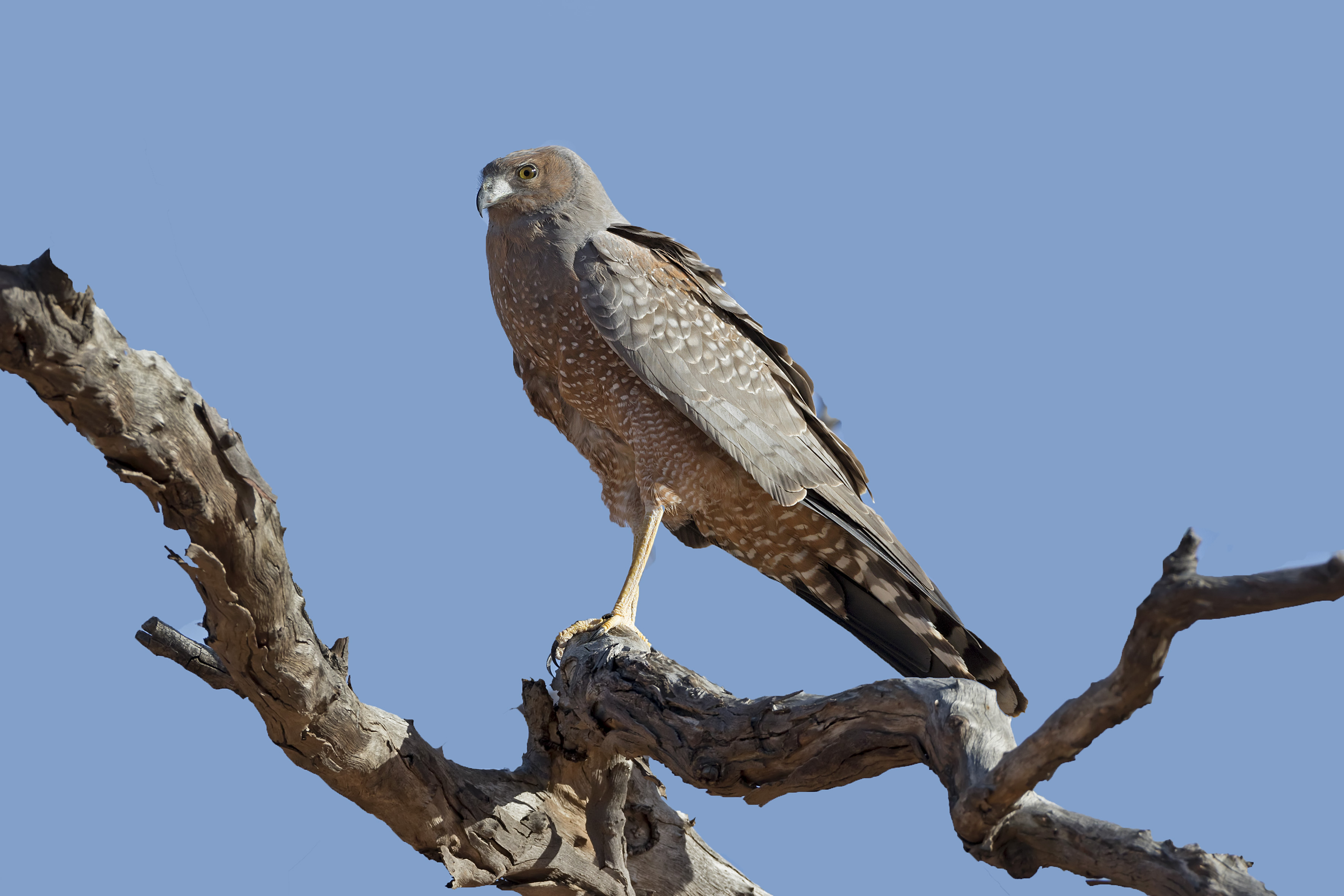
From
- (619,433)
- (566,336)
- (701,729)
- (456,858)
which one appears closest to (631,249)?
(566,336)

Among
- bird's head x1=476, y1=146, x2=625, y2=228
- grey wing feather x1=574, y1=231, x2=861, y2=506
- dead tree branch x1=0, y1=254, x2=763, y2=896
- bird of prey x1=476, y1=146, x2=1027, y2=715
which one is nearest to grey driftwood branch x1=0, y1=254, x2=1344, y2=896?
dead tree branch x1=0, y1=254, x2=763, y2=896

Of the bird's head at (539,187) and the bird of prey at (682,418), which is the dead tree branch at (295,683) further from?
the bird's head at (539,187)

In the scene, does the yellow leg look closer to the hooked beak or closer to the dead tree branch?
the dead tree branch

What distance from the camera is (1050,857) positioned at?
112 inches

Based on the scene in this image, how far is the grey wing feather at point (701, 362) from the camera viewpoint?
15.8ft

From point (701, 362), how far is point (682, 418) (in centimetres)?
29

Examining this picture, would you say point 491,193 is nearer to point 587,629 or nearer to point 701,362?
point 701,362

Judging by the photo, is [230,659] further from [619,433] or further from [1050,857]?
[1050,857]

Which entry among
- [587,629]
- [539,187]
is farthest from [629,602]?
[539,187]

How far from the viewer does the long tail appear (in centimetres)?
473

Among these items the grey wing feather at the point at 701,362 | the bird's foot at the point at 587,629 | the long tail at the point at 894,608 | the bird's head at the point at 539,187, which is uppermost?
the bird's head at the point at 539,187

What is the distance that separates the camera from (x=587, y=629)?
4.89m

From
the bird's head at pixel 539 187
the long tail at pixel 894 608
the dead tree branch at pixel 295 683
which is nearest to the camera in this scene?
the dead tree branch at pixel 295 683

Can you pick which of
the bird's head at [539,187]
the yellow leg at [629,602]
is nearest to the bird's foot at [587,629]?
the yellow leg at [629,602]
